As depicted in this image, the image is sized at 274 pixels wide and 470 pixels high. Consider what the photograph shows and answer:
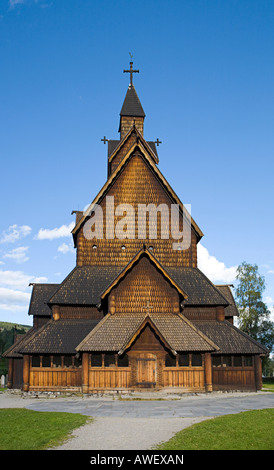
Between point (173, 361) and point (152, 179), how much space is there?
12.4 m

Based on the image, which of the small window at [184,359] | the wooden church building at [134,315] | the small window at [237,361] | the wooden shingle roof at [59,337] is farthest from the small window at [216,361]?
the wooden shingle roof at [59,337]

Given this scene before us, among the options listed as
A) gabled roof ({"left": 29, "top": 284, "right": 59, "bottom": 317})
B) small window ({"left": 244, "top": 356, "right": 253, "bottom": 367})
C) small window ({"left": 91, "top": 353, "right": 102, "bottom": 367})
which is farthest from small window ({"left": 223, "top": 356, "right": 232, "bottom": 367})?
gabled roof ({"left": 29, "top": 284, "right": 59, "bottom": 317})

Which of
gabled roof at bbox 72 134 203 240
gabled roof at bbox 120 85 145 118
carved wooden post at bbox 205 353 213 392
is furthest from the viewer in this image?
gabled roof at bbox 120 85 145 118

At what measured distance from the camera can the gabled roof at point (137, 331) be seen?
22.5 m

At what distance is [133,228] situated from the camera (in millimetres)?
29219

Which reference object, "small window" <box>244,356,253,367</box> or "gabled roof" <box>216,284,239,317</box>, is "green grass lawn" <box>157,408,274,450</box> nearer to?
"small window" <box>244,356,253,367</box>

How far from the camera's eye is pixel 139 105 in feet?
114

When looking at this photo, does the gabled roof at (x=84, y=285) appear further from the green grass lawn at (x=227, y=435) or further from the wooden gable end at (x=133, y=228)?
the green grass lawn at (x=227, y=435)

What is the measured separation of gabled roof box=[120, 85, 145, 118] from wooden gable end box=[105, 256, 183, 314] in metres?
14.0

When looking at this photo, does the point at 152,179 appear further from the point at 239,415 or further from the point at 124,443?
the point at 124,443

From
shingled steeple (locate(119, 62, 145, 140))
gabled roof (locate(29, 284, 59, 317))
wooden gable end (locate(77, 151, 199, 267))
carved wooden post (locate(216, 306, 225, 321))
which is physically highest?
shingled steeple (locate(119, 62, 145, 140))

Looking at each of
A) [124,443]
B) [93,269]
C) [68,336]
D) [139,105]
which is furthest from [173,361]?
[139,105]

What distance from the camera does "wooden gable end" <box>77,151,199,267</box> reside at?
28.7m

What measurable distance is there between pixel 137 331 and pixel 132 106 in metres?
19.0
